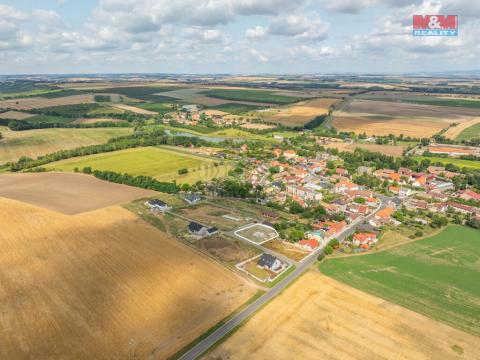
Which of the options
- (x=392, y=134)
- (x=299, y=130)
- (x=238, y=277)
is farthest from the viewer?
(x=299, y=130)

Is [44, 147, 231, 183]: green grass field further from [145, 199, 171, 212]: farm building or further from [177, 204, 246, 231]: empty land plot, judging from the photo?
[177, 204, 246, 231]: empty land plot

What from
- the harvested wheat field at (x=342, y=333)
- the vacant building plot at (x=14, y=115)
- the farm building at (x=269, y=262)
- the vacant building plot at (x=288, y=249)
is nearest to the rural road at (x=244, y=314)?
the harvested wheat field at (x=342, y=333)

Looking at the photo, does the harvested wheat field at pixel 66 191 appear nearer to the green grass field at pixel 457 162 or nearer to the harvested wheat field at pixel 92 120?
the harvested wheat field at pixel 92 120

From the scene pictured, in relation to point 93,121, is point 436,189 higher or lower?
lower

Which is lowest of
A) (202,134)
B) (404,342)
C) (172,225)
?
(404,342)

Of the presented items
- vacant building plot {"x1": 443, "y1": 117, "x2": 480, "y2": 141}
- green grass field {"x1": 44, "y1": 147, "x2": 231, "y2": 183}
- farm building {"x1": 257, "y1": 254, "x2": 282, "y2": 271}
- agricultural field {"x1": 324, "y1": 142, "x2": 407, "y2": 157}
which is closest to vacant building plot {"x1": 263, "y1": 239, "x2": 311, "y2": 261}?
farm building {"x1": 257, "y1": 254, "x2": 282, "y2": 271}

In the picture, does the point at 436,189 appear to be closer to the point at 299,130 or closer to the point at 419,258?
the point at 419,258

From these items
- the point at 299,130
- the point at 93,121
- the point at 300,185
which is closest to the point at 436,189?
the point at 300,185
